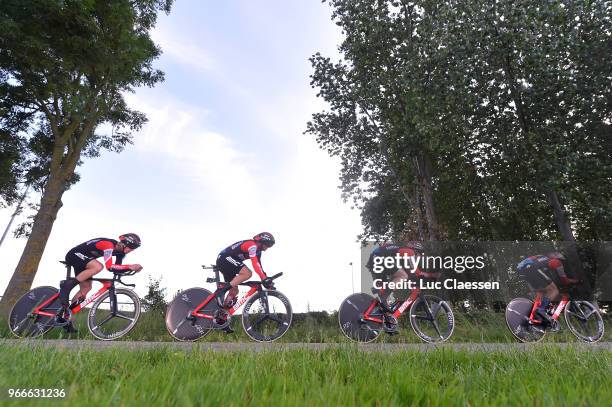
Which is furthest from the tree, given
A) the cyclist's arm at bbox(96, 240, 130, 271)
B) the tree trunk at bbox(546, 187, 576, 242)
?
the tree trunk at bbox(546, 187, 576, 242)

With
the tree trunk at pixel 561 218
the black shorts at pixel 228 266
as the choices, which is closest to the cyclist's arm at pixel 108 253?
the black shorts at pixel 228 266

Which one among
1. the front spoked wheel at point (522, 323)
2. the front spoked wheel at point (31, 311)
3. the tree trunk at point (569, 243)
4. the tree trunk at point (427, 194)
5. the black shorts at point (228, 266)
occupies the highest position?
the tree trunk at point (427, 194)

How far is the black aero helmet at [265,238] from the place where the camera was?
746 cm

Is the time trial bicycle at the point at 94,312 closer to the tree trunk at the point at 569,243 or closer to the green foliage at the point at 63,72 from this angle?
the green foliage at the point at 63,72

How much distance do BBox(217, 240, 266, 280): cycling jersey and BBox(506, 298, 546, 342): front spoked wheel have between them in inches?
214

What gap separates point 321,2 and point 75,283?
16.7 m

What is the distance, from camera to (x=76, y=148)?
13.5 meters

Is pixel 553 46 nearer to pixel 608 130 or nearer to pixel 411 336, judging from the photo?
pixel 608 130

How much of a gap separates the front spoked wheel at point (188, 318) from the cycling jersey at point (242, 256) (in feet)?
2.53

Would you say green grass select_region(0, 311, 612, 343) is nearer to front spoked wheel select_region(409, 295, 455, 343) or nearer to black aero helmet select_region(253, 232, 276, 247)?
front spoked wheel select_region(409, 295, 455, 343)

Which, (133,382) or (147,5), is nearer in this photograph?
(133,382)

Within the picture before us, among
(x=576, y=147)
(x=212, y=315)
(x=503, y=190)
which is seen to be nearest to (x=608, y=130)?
(x=576, y=147)

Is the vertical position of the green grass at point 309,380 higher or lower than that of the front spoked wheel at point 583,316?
lower

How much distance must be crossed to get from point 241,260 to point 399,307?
10.9 feet
